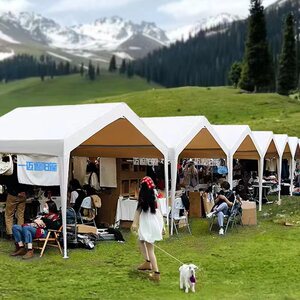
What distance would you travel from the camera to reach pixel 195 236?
12.0 meters

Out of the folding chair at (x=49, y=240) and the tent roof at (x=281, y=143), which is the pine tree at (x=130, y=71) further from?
the folding chair at (x=49, y=240)

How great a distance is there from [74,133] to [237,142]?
664 cm

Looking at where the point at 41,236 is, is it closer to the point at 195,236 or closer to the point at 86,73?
the point at 195,236

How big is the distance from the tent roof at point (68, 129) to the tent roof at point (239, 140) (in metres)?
3.47

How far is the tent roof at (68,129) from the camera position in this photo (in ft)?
32.0

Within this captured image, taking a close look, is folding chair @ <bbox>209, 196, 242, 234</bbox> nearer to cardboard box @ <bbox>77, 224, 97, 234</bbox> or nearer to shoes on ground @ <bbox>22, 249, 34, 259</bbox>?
cardboard box @ <bbox>77, 224, 97, 234</bbox>

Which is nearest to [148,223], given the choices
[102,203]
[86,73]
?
[102,203]

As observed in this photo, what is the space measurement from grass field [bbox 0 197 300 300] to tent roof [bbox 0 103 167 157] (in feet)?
6.50

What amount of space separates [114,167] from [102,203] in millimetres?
952

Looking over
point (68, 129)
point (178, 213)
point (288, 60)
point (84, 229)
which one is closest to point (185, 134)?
point (178, 213)

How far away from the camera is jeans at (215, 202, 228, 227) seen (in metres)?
12.3

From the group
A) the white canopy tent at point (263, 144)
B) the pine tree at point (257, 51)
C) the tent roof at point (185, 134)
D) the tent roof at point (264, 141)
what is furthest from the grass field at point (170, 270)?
the pine tree at point (257, 51)

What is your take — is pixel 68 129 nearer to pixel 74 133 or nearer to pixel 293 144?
pixel 74 133

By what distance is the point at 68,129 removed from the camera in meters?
9.94
